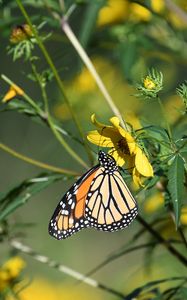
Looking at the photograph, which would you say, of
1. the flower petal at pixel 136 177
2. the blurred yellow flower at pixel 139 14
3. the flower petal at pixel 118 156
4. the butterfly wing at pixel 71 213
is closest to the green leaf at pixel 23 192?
the butterfly wing at pixel 71 213

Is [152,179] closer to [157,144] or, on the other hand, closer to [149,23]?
[157,144]

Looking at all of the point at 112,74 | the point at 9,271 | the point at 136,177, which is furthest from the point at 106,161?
the point at 112,74

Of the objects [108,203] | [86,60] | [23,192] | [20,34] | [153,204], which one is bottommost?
[153,204]

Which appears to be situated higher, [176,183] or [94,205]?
[176,183]

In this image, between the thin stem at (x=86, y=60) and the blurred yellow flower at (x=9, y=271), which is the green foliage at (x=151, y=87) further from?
the blurred yellow flower at (x=9, y=271)

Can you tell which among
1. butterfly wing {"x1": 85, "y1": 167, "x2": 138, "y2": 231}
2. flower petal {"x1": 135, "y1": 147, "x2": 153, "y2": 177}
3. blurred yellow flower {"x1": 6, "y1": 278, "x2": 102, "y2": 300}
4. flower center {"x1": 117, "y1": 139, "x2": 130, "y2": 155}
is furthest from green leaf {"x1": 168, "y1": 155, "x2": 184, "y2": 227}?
blurred yellow flower {"x1": 6, "y1": 278, "x2": 102, "y2": 300}

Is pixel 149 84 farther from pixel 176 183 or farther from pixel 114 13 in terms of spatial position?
pixel 114 13

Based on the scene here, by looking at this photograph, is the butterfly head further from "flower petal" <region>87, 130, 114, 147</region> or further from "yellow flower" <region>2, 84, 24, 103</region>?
"yellow flower" <region>2, 84, 24, 103</region>
